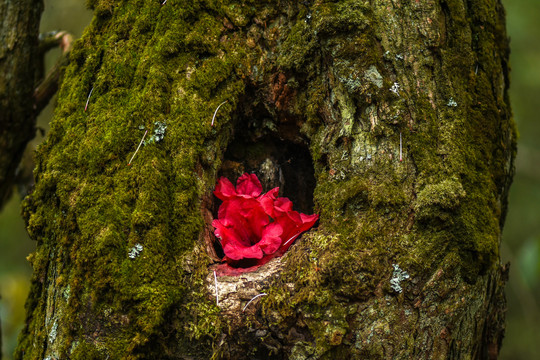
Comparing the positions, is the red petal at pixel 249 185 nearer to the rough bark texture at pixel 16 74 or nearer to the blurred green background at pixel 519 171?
the rough bark texture at pixel 16 74

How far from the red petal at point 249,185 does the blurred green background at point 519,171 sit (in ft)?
15.8

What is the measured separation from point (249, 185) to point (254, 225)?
262 mm

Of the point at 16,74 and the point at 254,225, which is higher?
the point at 16,74

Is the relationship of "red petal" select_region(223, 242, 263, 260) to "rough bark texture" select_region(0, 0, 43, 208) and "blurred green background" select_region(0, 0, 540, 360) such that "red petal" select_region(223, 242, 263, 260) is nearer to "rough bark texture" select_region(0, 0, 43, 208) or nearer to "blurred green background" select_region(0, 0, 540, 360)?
"rough bark texture" select_region(0, 0, 43, 208)

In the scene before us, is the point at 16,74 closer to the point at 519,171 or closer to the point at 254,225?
the point at 254,225

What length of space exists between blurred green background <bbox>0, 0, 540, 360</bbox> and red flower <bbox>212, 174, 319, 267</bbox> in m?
4.77

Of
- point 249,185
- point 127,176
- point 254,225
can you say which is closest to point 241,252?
point 254,225

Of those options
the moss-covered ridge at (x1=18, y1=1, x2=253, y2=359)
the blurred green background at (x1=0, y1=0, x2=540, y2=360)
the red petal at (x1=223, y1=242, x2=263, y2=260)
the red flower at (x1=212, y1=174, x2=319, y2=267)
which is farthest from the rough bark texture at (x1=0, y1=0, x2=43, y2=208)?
the blurred green background at (x1=0, y1=0, x2=540, y2=360)

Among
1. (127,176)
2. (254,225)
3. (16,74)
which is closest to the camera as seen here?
(127,176)

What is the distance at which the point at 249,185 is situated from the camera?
8.63 ft

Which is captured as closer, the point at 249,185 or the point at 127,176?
the point at 127,176

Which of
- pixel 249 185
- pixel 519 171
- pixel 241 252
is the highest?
pixel 519 171

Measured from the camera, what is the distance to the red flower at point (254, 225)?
234 cm

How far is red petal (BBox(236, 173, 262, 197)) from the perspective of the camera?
2609 millimetres
